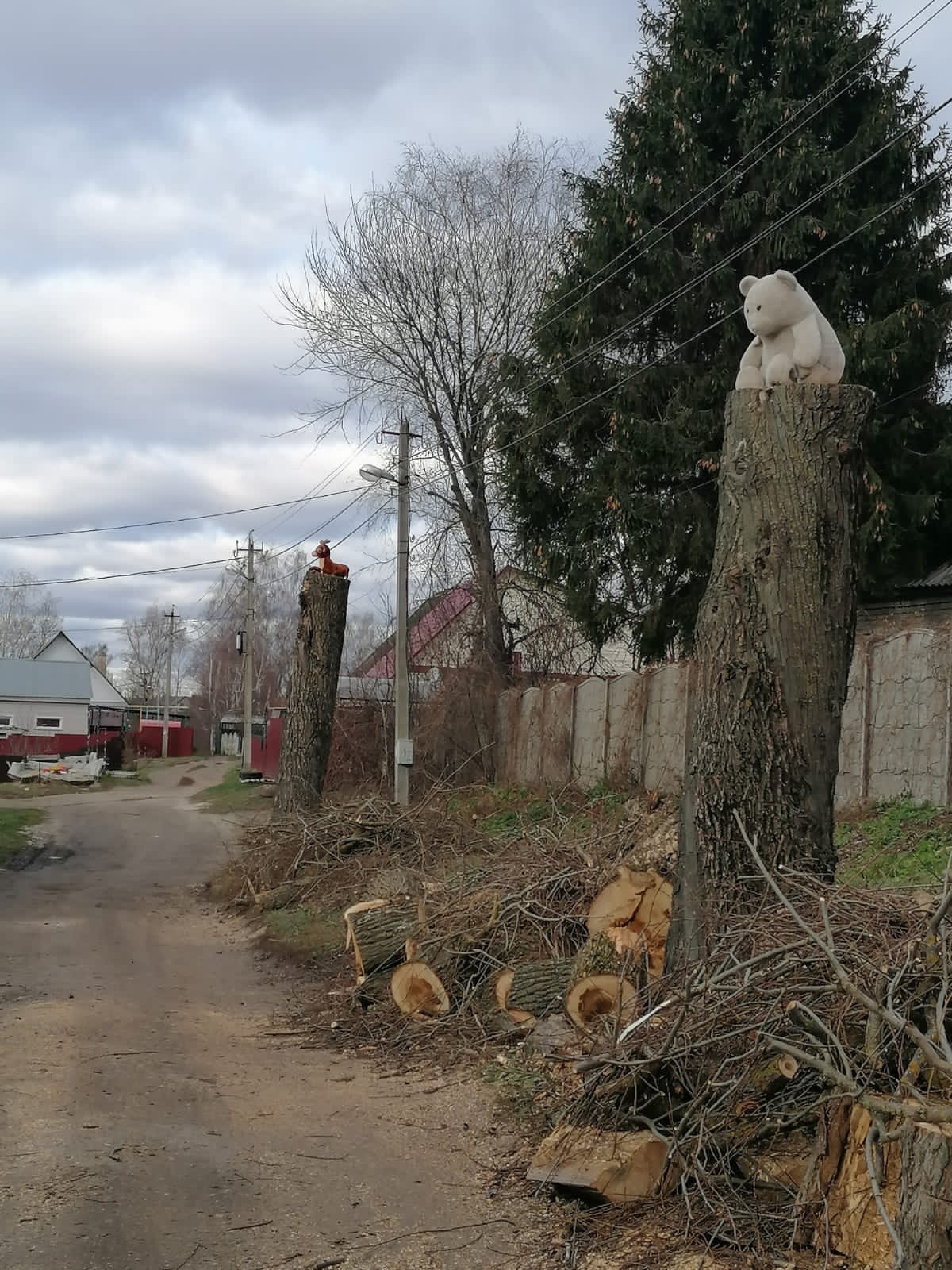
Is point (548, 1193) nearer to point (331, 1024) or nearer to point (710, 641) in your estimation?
point (710, 641)

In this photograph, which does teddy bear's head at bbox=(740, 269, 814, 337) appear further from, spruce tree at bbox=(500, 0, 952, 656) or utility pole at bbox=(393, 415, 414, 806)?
utility pole at bbox=(393, 415, 414, 806)

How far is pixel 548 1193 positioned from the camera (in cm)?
483

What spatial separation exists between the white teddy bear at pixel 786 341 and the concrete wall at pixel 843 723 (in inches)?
145

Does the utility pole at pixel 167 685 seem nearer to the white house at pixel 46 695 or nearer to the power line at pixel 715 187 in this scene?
the white house at pixel 46 695

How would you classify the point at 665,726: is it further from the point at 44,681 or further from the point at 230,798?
the point at 44,681

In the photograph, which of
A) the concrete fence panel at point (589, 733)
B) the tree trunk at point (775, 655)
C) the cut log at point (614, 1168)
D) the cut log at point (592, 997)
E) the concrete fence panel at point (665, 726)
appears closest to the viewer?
the cut log at point (614, 1168)

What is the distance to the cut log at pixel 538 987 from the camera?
715cm

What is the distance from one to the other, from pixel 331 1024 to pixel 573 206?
2064 cm

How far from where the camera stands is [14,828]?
68.4 feet

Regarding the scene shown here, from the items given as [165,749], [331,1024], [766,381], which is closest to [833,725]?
[766,381]

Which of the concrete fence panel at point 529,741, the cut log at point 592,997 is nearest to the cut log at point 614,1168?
the cut log at point 592,997

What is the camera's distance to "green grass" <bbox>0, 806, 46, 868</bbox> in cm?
1789

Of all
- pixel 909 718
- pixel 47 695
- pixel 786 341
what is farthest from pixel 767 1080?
pixel 47 695

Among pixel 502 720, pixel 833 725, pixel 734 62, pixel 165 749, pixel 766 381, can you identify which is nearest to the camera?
pixel 833 725
